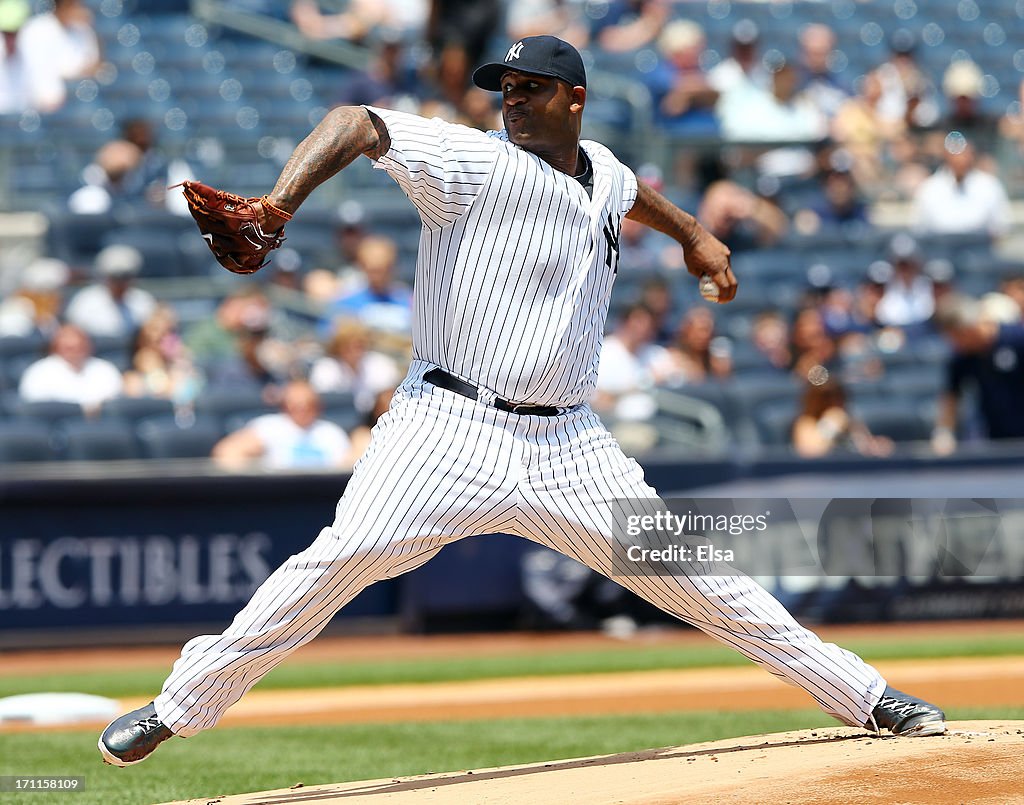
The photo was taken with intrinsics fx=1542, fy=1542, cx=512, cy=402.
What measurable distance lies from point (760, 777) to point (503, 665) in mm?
4444

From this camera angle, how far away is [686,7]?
15.5m

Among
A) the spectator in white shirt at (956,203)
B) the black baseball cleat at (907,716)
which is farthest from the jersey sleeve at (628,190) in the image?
the spectator in white shirt at (956,203)

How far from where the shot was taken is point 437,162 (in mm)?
3979

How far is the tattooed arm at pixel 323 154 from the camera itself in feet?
12.1

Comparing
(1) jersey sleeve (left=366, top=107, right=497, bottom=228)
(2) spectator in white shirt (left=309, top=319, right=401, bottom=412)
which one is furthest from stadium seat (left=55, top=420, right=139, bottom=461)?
(1) jersey sleeve (left=366, top=107, right=497, bottom=228)

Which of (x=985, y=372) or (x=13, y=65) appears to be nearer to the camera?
(x=985, y=372)

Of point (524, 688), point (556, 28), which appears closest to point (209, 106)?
point (556, 28)

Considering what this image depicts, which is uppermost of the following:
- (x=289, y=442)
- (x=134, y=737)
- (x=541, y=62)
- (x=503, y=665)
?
(x=541, y=62)

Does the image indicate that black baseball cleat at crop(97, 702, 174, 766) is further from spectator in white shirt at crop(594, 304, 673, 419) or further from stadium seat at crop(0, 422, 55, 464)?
spectator in white shirt at crop(594, 304, 673, 419)

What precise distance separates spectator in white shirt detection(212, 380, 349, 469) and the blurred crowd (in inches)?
0.5

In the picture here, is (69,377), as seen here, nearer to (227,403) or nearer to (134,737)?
(227,403)

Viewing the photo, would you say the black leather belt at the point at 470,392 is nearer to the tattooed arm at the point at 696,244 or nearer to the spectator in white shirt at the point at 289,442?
the tattooed arm at the point at 696,244

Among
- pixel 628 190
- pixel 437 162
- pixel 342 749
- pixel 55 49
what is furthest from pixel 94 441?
pixel 437 162

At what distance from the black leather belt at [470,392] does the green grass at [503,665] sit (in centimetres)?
385
